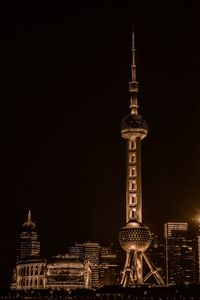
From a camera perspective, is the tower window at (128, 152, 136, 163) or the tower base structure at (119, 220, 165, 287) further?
the tower window at (128, 152, 136, 163)

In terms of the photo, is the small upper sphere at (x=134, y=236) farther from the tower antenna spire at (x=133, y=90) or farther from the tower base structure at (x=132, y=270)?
the tower antenna spire at (x=133, y=90)

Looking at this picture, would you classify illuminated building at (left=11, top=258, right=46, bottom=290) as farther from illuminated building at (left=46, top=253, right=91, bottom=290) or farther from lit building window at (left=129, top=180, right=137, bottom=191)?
lit building window at (left=129, top=180, right=137, bottom=191)

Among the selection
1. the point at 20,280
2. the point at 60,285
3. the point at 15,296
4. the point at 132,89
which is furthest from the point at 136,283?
the point at 20,280

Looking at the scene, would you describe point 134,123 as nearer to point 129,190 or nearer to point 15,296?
point 129,190

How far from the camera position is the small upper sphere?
406ft

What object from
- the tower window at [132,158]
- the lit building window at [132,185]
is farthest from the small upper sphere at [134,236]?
the tower window at [132,158]

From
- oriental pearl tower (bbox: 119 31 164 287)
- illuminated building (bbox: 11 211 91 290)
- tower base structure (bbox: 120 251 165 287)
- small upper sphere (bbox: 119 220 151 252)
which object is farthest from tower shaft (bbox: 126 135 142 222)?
illuminated building (bbox: 11 211 91 290)

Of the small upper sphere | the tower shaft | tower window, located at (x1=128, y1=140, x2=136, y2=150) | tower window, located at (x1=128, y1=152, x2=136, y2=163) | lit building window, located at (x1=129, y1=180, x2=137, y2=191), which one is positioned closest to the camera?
the small upper sphere

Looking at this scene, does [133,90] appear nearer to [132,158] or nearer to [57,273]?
[132,158]

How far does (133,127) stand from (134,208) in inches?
552

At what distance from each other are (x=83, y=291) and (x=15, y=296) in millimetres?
17343

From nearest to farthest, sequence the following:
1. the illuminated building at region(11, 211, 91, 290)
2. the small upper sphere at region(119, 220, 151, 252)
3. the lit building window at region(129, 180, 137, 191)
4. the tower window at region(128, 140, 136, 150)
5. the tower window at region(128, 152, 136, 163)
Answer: the small upper sphere at region(119, 220, 151, 252) < the lit building window at region(129, 180, 137, 191) < the tower window at region(128, 152, 136, 163) < the tower window at region(128, 140, 136, 150) < the illuminated building at region(11, 211, 91, 290)

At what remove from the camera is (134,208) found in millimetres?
126625

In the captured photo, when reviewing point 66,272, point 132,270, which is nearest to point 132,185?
point 132,270
